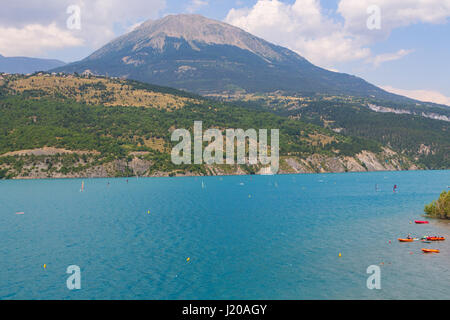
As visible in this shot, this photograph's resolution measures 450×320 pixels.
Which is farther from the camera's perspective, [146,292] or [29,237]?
[29,237]

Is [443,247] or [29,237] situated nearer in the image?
[443,247]

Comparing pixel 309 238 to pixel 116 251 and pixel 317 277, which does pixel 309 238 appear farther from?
pixel 116 251

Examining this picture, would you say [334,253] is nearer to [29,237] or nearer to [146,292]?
[146,292]
